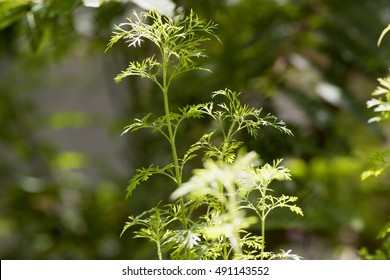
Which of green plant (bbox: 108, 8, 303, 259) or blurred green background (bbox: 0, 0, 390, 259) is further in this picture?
blurred green background (bbox: 0, 0, 390, 259)

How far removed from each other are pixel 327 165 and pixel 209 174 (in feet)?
1.82

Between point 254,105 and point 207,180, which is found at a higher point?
point 254,105

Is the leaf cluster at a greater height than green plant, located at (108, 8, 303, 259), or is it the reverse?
the leaf cluster

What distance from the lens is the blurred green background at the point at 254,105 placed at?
605 millimetres

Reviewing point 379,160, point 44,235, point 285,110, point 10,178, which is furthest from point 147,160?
point 10,178

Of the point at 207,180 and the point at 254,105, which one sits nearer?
the point at 207,180

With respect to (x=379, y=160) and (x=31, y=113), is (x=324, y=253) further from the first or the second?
(x=31, y=113)

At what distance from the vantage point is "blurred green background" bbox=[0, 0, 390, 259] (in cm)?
60

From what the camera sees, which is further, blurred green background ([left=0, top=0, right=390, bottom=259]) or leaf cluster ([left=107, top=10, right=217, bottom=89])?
blurred green background ([left=0, top=0, right=390, bottom=259])

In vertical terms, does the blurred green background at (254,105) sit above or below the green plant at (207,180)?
above

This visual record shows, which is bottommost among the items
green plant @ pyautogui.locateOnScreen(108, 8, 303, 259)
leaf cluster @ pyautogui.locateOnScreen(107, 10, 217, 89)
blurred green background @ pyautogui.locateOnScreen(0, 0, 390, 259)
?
green plant @ pyautogui.locateOnScreen(108, 8, 303, 259)

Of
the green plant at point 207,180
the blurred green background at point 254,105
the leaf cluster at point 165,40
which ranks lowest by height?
the green plant at point 207,180

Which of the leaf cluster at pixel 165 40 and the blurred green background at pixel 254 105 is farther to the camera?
the blurred green background at pixel 254 105

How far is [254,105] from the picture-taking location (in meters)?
0.49
